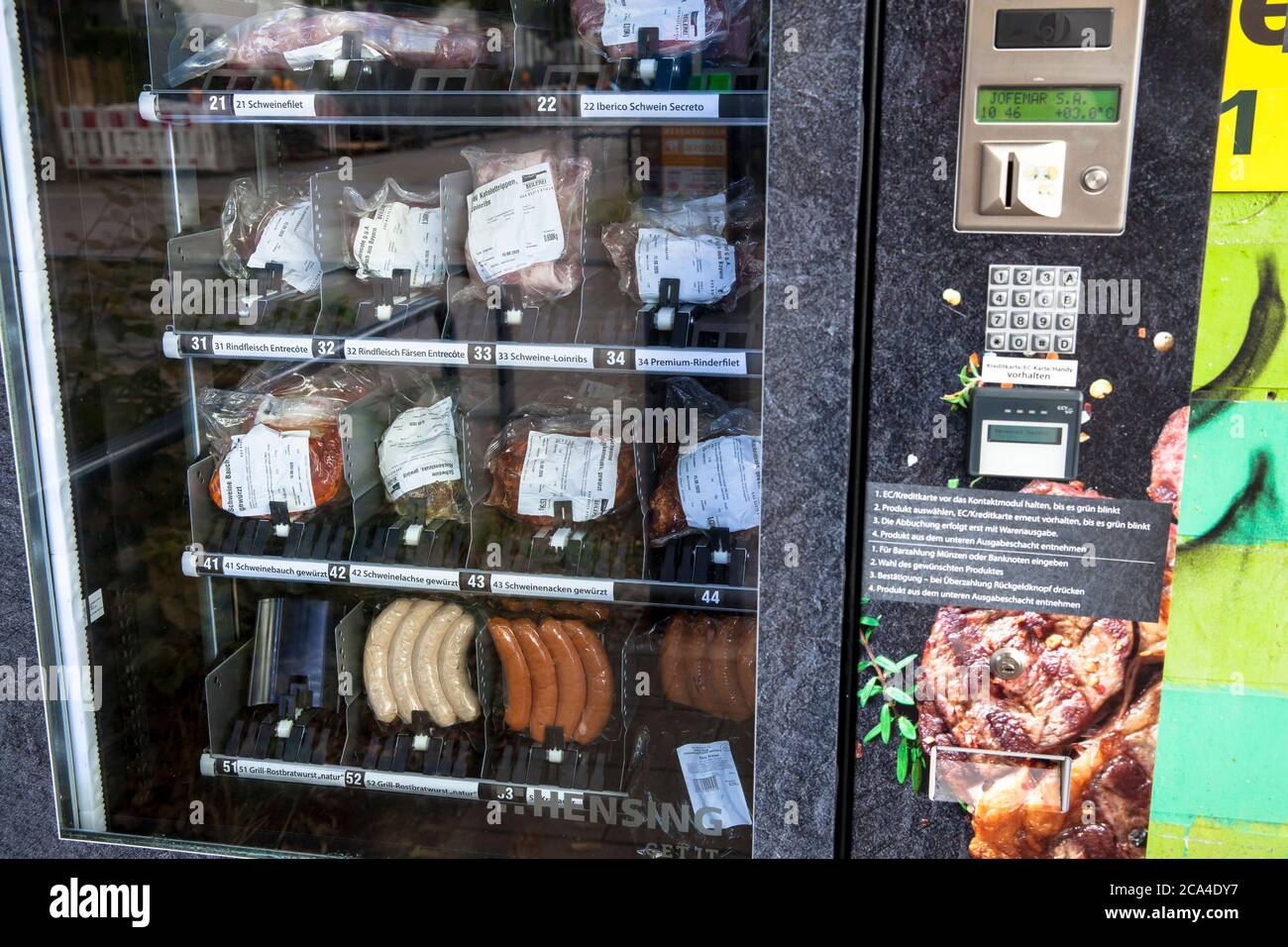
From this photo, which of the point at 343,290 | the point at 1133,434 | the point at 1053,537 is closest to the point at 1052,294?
the point at 1133,434

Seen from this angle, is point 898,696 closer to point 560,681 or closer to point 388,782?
point 560,681

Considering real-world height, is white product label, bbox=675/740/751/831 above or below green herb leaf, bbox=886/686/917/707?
below

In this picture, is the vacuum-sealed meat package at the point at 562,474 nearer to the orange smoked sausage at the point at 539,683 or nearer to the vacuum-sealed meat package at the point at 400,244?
the orange smoked sausage at the point at 539,683

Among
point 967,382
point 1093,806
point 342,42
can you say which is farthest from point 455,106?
point 1093,806

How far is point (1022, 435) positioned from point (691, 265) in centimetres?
70

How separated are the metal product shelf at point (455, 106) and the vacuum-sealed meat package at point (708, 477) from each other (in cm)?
53

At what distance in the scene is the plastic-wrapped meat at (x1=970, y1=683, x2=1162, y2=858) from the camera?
144 cm

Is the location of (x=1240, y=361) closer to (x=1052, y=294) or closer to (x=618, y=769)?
(x=1052, y=294)

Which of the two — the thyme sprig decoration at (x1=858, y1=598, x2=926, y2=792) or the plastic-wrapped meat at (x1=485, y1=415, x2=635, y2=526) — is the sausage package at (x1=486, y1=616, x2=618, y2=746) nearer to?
the plastic-wrapped meat at (x1=485, y1=415, x2=635, y2=526)

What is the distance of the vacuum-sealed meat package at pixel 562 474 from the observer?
1964mm

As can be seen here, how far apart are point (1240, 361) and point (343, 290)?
145 centimetres

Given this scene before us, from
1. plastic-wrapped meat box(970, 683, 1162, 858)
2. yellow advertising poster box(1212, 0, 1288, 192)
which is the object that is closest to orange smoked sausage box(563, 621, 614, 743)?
plastic-wrapped meat box(970, 683, 1162, 858)

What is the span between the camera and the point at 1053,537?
140 centimetres

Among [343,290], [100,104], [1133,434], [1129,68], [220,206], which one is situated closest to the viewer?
[1129,68]
